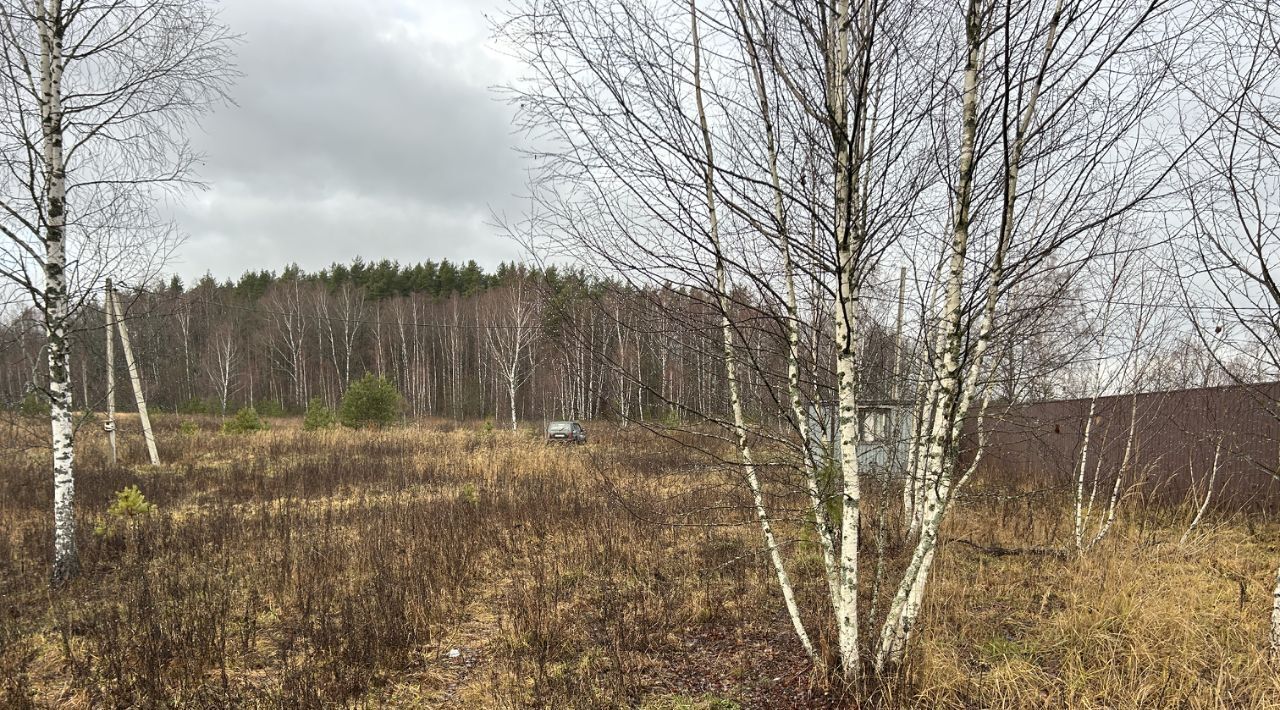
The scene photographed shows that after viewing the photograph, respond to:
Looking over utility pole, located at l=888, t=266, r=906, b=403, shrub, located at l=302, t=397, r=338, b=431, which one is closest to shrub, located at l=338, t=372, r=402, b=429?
shrub, located at l=302, t=397, r=338, b=431

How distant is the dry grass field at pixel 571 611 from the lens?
127 inches

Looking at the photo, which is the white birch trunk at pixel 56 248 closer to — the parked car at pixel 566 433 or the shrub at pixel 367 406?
the parked car at pixel 566 433

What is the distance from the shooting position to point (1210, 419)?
274 inches

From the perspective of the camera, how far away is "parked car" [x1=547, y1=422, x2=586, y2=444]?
1800 centimetres

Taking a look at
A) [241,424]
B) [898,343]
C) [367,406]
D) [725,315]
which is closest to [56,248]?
[725,315]

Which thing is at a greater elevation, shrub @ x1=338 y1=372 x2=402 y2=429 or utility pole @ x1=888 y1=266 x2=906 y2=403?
utility pole @ x1=888 y1=266 x2=906 y2=403

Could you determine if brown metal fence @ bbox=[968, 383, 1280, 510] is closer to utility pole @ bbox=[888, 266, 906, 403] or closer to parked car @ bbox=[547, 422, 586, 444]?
utility pole @ bbox=[888, 266, 906, 403]

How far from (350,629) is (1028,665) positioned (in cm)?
441

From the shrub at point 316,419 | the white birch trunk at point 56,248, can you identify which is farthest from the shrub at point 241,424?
the white birch trunk at point 56,248

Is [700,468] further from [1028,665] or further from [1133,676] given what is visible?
[1133,676]

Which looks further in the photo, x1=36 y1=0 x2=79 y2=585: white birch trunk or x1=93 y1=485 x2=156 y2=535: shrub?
x1=93 y1=485 x2=156 y2=535: shrub

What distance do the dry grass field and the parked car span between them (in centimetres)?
972

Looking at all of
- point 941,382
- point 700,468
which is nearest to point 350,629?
point 700,468

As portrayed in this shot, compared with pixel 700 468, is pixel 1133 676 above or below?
below
